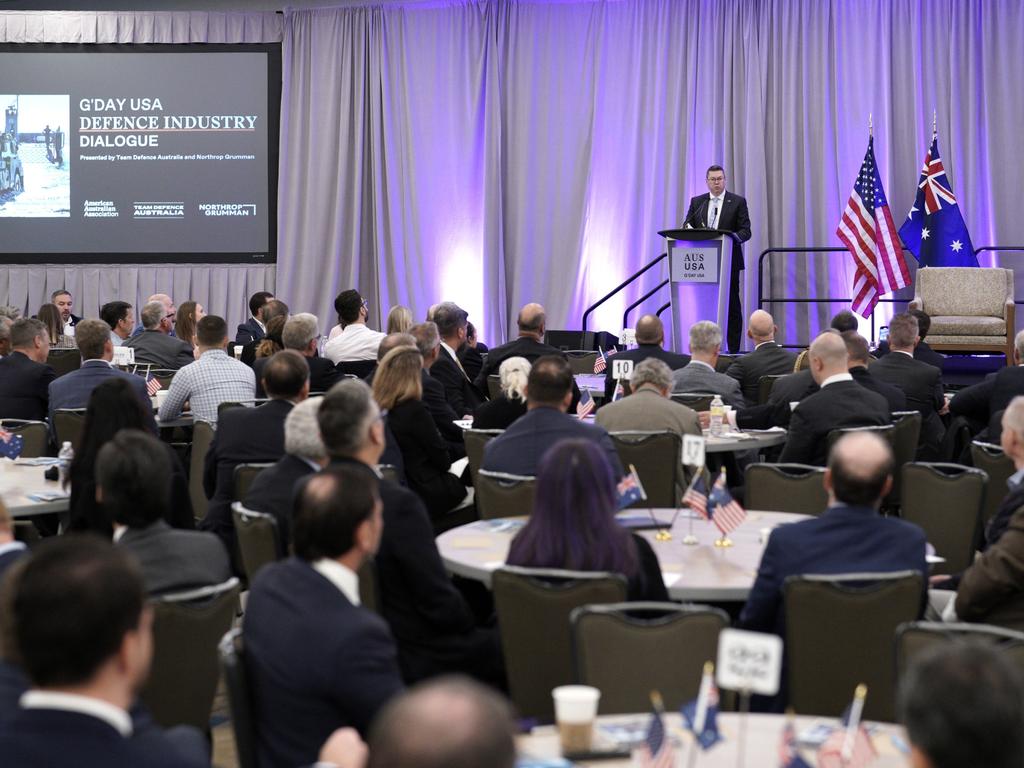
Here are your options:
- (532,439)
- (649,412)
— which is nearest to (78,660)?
(532,439)

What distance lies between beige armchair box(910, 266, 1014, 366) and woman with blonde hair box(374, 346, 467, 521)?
721 cm

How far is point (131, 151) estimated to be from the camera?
52.2ft

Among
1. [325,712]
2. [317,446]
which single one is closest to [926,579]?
[325,712]

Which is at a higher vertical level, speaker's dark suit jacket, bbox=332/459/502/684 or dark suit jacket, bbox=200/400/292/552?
dark suit jacket, bbox=200/400/292/552

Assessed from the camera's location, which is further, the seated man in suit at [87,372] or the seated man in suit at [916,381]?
the seated man in suit at [916,381]

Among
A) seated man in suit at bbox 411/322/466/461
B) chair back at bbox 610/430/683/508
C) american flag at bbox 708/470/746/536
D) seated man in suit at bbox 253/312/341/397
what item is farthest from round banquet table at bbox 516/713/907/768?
seated man in suit at bbox 253/312/341/397

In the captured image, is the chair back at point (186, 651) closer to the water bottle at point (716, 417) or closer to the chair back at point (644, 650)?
the chair back at point (644, 650)

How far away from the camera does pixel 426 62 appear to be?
52.9 feet

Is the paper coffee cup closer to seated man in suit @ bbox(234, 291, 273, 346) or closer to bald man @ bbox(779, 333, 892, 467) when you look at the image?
bald man @ bbox(779, 333, 892, 467)

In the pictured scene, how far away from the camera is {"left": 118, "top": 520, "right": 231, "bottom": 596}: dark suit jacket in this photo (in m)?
3.62

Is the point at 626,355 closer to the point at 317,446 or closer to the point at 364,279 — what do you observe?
the point at 317,446

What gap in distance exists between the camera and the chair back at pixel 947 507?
5.65m

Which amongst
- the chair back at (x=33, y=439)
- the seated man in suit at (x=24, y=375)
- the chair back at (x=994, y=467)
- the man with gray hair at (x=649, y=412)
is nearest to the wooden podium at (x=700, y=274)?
the man with gray hair at (x=649, y=412)

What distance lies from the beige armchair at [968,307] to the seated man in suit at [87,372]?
7657 mm
